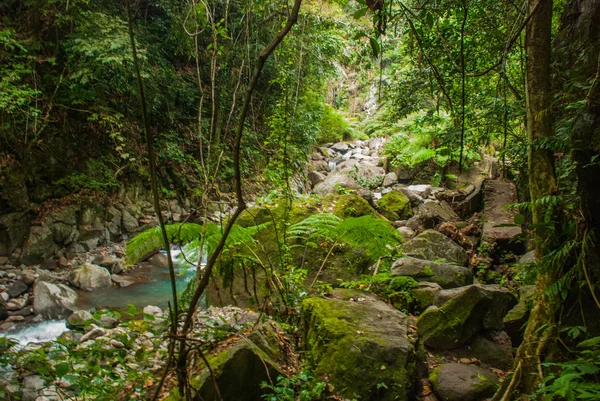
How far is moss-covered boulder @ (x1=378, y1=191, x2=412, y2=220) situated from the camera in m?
7.94

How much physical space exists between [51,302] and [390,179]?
33.5 ft

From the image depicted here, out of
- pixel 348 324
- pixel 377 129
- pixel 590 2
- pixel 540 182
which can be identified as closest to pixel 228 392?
pixel 348 324

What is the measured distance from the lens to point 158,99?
26.9 ft

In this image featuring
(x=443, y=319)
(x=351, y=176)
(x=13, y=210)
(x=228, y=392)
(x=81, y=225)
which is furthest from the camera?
(x=351, y=176)

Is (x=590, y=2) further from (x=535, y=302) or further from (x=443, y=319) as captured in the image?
(x=443, y=319)

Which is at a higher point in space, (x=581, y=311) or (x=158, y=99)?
(x=158, y=99)

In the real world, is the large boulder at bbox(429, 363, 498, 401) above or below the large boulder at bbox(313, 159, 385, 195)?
below

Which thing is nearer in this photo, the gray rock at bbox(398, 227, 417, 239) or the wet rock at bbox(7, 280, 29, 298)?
the wet rock at bbox(7, 280, 29, 298)

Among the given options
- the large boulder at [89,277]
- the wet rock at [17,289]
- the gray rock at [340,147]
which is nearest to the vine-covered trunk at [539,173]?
the large boulder at [89,277]

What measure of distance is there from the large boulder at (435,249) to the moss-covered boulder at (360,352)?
250 centimetres

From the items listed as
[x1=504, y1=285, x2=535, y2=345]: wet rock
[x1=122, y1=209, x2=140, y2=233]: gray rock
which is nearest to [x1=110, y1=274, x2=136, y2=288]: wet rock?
[x1=122, y1=209, x2=140, y2=233]: gray rock

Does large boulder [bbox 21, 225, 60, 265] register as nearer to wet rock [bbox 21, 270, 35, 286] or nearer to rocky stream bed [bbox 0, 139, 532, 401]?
rocky stream bed [bbox 0, 139, 532, 401]

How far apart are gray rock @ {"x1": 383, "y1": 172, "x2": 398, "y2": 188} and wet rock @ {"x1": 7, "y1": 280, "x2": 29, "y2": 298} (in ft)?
32.8

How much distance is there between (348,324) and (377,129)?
15.1 metres
